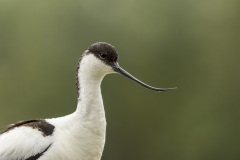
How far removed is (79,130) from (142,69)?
8923 millimetres

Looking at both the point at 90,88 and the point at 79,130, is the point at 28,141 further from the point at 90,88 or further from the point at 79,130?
the point at 90,88

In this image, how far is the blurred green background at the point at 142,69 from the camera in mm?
14703

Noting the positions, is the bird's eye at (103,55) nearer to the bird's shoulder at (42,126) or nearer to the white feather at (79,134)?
the white feather at (79,134)

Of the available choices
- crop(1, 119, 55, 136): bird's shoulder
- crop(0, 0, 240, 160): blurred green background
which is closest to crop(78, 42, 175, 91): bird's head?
crop(1, 119, 55, 136): bird's shoulder

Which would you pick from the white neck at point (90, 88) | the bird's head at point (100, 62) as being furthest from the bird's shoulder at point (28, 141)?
the bird's head at point (100, 62)

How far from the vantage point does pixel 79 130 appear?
610cm

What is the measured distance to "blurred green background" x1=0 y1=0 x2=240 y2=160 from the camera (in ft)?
48.2

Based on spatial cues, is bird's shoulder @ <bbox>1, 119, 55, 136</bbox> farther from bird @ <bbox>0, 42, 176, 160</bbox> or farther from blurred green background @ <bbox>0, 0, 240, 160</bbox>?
blurred green background @ <bbox>0, 0, 240, 160</bbox>

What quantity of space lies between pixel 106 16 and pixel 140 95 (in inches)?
60.1

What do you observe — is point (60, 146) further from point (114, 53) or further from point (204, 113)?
point (204, 113)

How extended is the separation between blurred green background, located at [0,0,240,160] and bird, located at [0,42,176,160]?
810 cm

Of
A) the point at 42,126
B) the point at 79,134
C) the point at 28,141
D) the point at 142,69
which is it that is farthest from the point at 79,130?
the point at 142,69

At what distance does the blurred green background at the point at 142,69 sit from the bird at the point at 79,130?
26.6 feet

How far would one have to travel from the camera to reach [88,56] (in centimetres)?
623
